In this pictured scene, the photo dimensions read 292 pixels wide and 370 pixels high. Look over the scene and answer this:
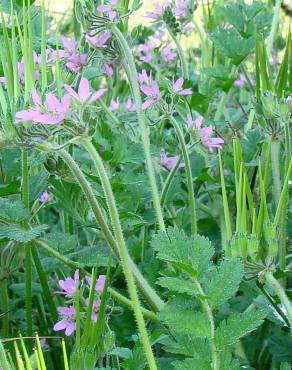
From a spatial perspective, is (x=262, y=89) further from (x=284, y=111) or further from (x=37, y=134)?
(x=37, y=134)

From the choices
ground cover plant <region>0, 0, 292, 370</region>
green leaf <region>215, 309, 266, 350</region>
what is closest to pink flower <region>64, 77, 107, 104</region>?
ground cover plant <region>0, 0, 292, 370</region>

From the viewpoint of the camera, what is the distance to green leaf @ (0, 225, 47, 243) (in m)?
0.87

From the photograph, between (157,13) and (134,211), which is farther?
(157,13)

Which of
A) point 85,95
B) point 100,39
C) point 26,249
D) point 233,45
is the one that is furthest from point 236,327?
point 233,45

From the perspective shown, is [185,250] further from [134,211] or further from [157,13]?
[157,13]

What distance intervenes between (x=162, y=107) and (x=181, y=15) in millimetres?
424

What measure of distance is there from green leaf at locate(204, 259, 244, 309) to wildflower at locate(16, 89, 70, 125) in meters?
0.22

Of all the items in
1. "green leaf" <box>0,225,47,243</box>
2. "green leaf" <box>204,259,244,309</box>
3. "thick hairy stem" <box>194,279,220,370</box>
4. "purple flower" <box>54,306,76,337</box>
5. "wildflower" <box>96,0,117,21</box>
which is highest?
"wildflower" <box>96,0,117,21</box>

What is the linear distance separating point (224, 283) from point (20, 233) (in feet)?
0.94

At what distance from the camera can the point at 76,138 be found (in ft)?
2.33

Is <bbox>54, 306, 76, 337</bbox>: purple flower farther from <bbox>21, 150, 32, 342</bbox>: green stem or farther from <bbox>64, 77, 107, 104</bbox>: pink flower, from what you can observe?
<bbox>64, 77, 107, 104</bbox>: pink flower

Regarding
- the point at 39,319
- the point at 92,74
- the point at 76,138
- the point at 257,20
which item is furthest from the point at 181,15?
the point at 76,138

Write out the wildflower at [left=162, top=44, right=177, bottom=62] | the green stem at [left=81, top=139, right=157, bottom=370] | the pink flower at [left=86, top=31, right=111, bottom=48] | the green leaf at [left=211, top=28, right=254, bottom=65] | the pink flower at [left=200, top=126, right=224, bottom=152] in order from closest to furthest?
1. the green stem at [left=81, top=139, right=157, bottom=370]
2. the pink flower at [left=86, top=31, right=111, bottom=48]
3. the pink flower at [left=200, top=126, right=224, bottom=152]
4. the green leaf at [left=211, top=28, right=254, bottom=65]
5. the wildflower at [left=162, top=44, right=177, bottom=62]

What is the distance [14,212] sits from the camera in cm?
93
